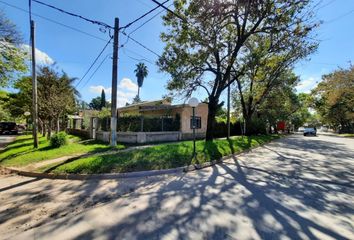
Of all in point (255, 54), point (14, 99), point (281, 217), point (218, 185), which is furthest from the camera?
point (14, 99)

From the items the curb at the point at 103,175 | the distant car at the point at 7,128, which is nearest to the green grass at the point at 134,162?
the curb at the point at 103,175

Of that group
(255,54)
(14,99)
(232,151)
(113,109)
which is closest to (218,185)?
(232,151)

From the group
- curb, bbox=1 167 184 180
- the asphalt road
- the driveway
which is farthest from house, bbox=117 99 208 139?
the driveway

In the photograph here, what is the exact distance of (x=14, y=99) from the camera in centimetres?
2903

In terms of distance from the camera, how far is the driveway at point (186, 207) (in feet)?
13.3

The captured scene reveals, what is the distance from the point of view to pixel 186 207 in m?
5.15

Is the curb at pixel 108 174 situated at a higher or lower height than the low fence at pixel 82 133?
lower

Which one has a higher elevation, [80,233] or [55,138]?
[55,138]

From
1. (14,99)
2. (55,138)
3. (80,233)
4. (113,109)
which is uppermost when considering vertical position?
(14,99)

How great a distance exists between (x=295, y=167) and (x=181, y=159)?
4428 mm

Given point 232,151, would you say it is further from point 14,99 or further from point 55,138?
point 14,99

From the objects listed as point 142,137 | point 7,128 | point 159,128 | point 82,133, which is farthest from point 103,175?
point 7,128

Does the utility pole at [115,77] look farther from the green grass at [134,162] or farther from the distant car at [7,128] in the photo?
the distant car at [7,128]

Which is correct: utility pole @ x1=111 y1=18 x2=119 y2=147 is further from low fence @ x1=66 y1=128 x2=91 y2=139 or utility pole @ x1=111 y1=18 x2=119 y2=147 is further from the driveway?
low fence @ x1=66 y1=128 x2=91 y2=139
